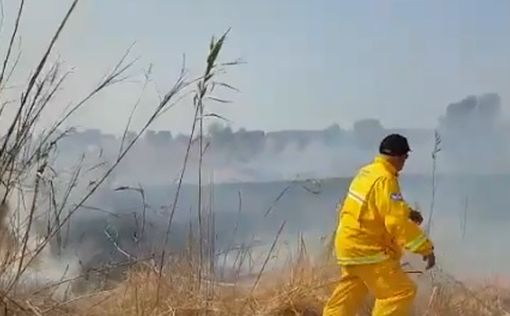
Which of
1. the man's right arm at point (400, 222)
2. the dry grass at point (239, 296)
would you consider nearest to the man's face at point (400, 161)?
the man's right arm at point (400, 222)

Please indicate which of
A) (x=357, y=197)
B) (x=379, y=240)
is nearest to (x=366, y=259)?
(x=379, y=240)

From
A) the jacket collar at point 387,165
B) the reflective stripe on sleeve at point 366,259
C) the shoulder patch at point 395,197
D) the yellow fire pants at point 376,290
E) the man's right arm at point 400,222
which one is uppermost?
the jacket collar at point 387,165

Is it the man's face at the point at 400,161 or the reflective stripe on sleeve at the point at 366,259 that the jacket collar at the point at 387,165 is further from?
the reflective stripe on sleeve at the point at 366,259

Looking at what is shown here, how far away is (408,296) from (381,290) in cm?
17

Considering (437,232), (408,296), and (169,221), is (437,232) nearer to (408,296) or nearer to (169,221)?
(408,296)

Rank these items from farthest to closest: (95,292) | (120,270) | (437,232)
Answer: (437,232), (120,270), (95,292)

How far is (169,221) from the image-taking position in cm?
471

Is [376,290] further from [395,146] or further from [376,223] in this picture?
[395,146]

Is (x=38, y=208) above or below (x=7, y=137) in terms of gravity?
below

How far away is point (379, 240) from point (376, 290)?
319 millimetres

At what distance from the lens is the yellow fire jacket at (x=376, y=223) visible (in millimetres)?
5289

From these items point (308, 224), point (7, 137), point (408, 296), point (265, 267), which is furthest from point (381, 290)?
point (7, 137)

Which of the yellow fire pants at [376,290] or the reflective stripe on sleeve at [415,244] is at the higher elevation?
the reflective stripe on sleeve at [415,244]

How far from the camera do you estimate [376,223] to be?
5.54 metres
